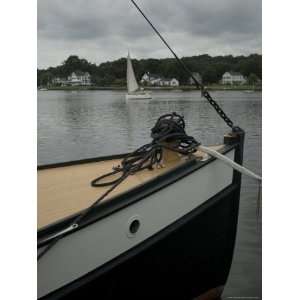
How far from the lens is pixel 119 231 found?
3.04 metres

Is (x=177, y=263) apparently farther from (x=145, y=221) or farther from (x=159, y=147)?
(x=159, y=147)

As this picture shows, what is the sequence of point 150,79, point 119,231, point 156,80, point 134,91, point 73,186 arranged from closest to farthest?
point 119,231, point 73,186, point 134,91, point 150,79, point 156,80

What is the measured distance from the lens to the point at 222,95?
51656mm

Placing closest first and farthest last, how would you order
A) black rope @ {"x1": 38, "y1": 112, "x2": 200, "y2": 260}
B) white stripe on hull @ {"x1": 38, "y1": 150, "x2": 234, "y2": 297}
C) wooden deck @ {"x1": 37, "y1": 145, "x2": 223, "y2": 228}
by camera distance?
white stripe on hull @ {"x1": 38, "y1": 150, "x2": 234, "y2": 297}
wooden deck @ {"x1": 37, "y1": 145, "x2": 223, "y2": 228}
black rope @ {"x1": 38, "y1": 112, "x2": 200, "y2": 260}

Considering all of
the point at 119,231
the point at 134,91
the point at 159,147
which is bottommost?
the point at 119,231

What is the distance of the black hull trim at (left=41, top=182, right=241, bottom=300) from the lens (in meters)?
3.06

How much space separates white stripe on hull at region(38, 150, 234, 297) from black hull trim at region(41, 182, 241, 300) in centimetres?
6

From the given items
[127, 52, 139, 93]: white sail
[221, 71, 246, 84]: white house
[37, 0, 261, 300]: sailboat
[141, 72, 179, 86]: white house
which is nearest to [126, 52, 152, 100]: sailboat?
[127, 52, 139, 93]: white sail

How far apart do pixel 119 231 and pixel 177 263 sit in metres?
0.97

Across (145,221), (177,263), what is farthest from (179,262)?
(145,221)

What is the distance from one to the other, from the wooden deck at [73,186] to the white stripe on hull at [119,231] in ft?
0.59

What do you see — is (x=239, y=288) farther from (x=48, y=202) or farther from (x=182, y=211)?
(x=48, y=202)

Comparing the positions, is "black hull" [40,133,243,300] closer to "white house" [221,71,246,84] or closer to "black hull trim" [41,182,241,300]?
"black hull trim" [41,182,241,300]

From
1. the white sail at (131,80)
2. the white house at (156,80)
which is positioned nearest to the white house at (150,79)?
the white house at (156,80)
